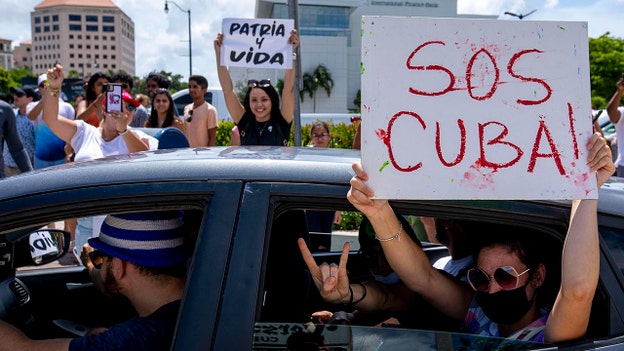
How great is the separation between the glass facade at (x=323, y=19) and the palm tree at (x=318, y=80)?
6.29 metres

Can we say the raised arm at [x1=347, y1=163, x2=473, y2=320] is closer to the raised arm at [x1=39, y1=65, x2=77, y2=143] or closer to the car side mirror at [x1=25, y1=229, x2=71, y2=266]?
the car side mirror at [x1=25, y1=229, x2=71, y2=266]

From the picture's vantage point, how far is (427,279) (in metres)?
2.20

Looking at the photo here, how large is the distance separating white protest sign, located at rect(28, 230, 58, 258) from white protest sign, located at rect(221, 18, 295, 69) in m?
2.92

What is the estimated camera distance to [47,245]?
2.66 meters

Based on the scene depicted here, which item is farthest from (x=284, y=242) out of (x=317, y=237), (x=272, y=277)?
(x=317, y=237)

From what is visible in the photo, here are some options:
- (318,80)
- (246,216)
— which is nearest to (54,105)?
(246,216)

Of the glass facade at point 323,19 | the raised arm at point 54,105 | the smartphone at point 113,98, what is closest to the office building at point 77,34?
the glass facade at point 323,19

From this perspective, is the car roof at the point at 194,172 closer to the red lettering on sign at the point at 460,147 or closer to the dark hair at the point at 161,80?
the red lettering on sign at the point at 460,147

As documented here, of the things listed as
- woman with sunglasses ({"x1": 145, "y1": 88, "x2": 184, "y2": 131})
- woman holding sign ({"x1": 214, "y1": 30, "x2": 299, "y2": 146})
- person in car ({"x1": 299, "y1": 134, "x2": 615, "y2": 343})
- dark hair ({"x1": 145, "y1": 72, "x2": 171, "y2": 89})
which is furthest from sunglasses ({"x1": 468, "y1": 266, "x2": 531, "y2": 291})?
dark hair ({"x1": 145, "y1": 72, "x2": 171, "y2": 89})

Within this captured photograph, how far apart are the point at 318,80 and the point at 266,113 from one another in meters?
58.2

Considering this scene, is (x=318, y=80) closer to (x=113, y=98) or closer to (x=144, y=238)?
(x=113, y=98)

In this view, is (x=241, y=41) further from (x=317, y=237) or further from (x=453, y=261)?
(x=453, y=261)

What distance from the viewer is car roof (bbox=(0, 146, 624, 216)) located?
1.87m

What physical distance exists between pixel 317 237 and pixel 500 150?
193 cm
